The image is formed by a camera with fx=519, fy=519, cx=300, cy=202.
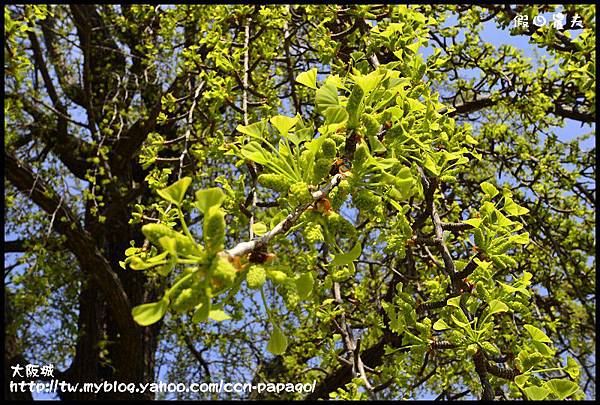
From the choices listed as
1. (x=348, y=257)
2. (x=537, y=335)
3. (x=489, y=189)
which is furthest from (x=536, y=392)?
(x=348, y=257)

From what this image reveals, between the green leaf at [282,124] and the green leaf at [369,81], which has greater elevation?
the green leaf at [369,81]

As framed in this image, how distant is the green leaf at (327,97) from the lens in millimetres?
1094

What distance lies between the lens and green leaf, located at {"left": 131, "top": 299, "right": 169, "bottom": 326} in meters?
0.77

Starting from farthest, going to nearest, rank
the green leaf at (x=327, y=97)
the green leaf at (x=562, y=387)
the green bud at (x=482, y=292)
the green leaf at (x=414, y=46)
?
the green leaf at (x=414, y=46)
the green bud at (x=482, y=292)
the green leaf at (x=562, y=387)
the green leaf at (x=327, y=97)

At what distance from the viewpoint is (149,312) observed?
30.7 inches

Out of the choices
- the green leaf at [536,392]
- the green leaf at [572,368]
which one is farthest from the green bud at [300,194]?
the green leaf at [572,368]

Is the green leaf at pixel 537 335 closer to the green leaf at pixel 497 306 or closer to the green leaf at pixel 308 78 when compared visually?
the green leaf at pixel 497 306

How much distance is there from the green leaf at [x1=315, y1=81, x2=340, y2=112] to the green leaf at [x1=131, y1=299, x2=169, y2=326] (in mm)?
531

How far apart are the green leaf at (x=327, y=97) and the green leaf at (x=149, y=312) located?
531 millimetres

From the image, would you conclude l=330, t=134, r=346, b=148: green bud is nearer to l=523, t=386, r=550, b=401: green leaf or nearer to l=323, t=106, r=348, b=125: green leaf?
l=323, t=106, r=348, b=125: green leaf

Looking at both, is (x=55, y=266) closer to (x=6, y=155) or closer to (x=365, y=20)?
(x=6, y=155)

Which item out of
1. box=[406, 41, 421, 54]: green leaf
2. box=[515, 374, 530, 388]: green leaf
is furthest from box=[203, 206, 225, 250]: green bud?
box=[406, 41, 421, 54]: green leaf

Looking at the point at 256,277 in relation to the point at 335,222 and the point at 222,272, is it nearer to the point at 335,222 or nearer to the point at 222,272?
the point at 222,272

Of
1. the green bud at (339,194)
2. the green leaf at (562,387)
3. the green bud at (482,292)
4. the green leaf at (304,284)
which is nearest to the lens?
the green leaf at (304,284)
